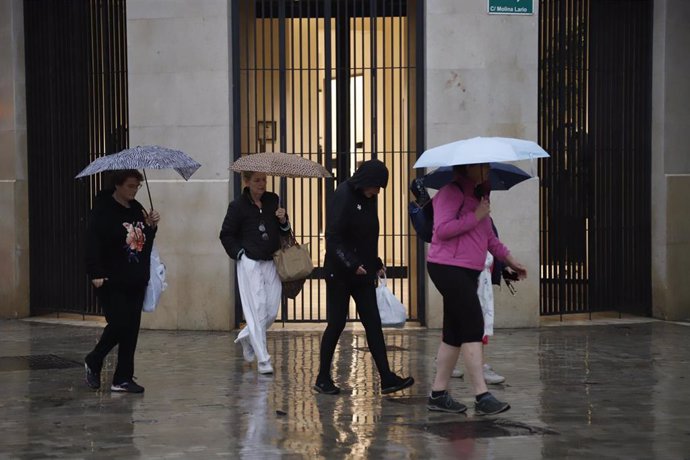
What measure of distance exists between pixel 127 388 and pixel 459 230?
2947 millimetres

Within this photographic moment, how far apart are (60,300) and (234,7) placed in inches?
162

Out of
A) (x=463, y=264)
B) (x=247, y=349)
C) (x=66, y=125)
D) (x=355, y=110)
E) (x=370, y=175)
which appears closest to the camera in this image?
(x=463, y=264)

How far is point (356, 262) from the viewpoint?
856 cm

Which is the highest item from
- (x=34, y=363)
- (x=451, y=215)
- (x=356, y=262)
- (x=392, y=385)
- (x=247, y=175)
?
(x=247, y=175)

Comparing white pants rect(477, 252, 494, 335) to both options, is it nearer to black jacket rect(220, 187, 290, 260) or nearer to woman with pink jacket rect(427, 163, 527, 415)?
woman with pink jacket rect(427, 163, 527, 415)

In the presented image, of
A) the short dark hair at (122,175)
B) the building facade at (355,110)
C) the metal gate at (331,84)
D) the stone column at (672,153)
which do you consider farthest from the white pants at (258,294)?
the stone column at (672,153)

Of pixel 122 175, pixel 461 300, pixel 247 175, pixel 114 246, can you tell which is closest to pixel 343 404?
pixel 461 300

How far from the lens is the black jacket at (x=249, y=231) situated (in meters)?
9.62

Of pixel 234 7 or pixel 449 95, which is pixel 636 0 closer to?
pixel 449 95

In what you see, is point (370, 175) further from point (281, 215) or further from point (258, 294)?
point (258, 294)

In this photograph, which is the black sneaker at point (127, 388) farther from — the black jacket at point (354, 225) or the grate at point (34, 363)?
the black jacket at point (354, 225)

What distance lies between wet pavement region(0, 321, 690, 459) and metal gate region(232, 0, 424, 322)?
211 cm

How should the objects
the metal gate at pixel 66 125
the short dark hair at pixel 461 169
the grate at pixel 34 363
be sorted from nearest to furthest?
the short dark hair at pixel 461 169, the grate at pixel 34 363, the metal gate at pixel 66 125

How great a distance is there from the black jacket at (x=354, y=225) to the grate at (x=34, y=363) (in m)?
2.99
